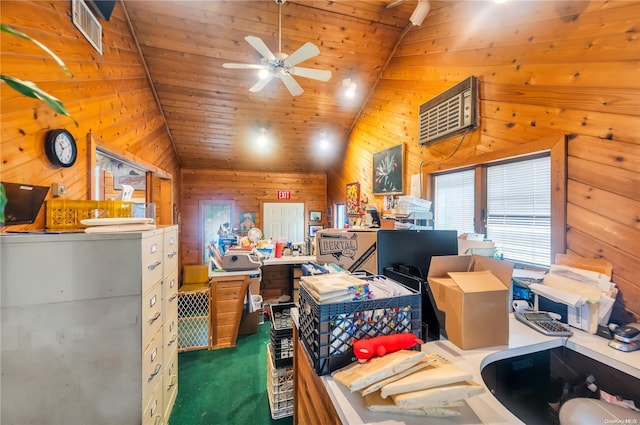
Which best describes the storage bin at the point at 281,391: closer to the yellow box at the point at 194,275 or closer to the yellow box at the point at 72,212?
the yellow box at the point at 72,212

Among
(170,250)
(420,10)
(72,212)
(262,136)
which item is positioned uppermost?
(420,10)

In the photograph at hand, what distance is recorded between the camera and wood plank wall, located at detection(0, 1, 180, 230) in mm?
1335

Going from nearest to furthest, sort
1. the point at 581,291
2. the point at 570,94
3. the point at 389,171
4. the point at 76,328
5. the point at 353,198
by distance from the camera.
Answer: the point at 76,328, the point at 581,291, the point at 570,94, the point at 389,171, the point at 353,198

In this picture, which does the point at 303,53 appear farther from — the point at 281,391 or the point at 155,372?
the point at 281,391

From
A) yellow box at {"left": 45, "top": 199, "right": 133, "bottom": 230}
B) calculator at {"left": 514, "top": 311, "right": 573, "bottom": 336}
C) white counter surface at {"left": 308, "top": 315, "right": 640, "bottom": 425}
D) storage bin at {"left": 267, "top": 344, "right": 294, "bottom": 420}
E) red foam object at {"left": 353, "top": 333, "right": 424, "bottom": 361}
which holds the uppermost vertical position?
yellow box at {"left": 45, "top": 199, "right": 133, "bottom": 230}

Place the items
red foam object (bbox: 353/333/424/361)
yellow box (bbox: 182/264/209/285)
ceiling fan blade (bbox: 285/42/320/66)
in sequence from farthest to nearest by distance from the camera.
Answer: yellow box (bbox: 182/264/209/285) → ceiling fan blade (bbox: 285/42/320/66) → red foam object (bbox: 353/333/424/361)

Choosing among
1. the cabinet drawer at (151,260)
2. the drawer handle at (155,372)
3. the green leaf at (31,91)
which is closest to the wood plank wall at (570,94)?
the green leaf at (31,91)

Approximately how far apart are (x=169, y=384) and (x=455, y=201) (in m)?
3.03

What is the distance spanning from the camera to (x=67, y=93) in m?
1.73

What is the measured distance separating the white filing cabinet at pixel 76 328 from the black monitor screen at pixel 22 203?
0.67 feet

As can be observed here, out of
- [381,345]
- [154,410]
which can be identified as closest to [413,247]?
[381,345]

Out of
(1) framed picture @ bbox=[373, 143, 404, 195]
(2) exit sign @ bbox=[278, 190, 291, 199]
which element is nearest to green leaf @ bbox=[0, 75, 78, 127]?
(1) framed picture @ bbox=[373, 143, 404, 195]

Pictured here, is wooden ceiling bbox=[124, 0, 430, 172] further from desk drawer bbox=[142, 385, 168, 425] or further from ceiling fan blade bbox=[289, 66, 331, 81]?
desk drawer bbox=[142, 385, 168, 425]

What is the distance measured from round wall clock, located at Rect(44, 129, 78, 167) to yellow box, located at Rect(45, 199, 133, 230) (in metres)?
0.38
